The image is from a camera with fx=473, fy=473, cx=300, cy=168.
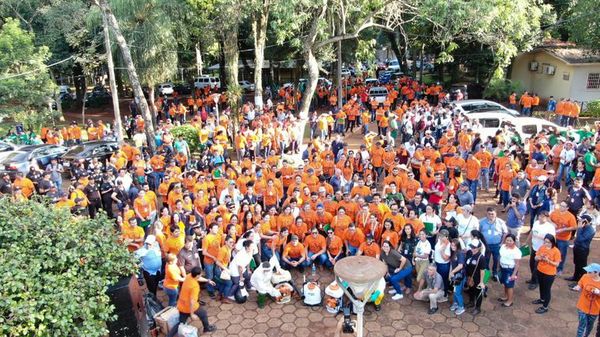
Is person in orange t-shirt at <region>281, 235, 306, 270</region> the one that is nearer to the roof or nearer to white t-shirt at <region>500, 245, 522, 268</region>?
white t-shirt at <region>500, 245, 522, 268</region>

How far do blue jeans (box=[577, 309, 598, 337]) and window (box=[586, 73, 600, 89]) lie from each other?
21.7 m

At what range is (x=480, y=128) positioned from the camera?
50.9 feet

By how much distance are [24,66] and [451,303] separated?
63.0 feet

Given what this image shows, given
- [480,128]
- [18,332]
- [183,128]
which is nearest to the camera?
[18,332]

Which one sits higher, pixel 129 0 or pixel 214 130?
pixel 129 0

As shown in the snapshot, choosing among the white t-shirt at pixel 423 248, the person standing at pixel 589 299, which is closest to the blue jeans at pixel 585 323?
the person standing at pixel 589 299

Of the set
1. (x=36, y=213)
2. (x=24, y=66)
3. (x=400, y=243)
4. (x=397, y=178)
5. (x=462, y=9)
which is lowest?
(x=400, y=243)

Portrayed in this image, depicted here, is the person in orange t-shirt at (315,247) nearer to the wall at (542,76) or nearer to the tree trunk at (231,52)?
the tree trunk at (231,52)

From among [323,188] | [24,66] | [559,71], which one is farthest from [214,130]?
[559,71]

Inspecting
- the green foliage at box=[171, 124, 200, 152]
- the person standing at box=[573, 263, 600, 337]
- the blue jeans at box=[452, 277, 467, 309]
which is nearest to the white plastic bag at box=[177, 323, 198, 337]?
the blue jeans at box=[452, 277, 467, 309]

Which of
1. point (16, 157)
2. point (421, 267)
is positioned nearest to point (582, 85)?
point (421, 267)

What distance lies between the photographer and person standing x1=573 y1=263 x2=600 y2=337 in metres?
6.55

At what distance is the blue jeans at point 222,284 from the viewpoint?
862 cm

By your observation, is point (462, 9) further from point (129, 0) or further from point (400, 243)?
point (129, 0)
